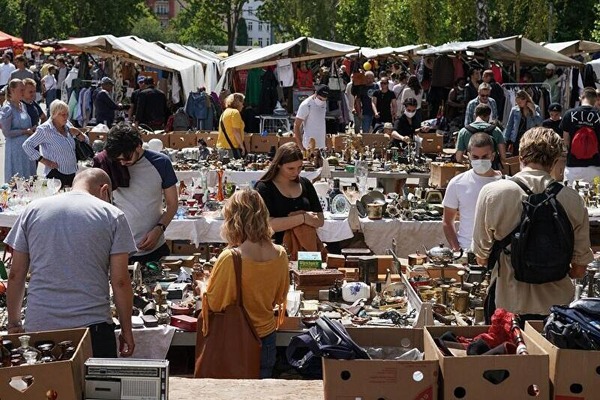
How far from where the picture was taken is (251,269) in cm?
534

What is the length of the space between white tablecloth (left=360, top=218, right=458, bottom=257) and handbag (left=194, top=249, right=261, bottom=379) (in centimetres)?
360

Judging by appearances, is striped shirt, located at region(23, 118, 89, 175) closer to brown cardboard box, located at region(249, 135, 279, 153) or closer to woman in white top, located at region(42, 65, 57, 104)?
brown cardboard box, located at region(249, 135, 279, 153)

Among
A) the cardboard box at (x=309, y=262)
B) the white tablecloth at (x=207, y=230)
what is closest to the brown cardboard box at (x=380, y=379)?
the cardboard box at (x=309, y=262)

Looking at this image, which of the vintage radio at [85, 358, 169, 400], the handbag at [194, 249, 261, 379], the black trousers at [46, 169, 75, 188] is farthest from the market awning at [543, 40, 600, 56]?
the vintage radio at [85, 358, 169, 400]

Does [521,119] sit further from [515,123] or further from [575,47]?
[575,47]

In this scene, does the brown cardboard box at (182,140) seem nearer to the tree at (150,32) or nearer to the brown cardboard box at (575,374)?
the brown cardboard box at (575,374)

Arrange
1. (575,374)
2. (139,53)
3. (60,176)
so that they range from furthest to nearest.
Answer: (139,53) → (60,176) → (575,374)

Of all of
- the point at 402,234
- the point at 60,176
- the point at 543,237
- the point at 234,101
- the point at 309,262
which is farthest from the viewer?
the point at 234,101

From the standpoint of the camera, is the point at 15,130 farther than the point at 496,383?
Yes

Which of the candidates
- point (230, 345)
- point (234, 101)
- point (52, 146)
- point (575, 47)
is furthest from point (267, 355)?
point (575, 47)

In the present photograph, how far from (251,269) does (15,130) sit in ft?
21.4

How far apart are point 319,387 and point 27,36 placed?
63.0m

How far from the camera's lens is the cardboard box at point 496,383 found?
11.9ft

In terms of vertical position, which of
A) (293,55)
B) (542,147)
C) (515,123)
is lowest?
(515,123)
